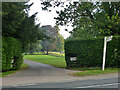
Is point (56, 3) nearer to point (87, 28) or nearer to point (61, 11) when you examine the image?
point (61, 11)

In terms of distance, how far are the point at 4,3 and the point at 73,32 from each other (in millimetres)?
9948

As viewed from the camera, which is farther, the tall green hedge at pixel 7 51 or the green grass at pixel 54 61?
the green grass at pixel 54 61

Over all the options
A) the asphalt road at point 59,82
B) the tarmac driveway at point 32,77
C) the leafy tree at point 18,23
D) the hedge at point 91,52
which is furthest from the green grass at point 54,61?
the asphalt road at point 59,82

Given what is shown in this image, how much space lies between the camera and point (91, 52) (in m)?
15.6

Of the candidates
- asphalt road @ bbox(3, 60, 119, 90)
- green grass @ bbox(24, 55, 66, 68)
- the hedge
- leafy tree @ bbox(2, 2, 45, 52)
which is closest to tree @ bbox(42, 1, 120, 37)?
the hedge

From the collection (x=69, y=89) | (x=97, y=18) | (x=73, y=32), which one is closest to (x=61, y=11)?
(x=73, y=32)

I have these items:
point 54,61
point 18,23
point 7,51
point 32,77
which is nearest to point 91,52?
point 32,77

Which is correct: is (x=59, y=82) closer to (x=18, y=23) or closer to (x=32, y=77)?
(x=32, y=77)

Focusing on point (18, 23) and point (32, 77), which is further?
point (18, 23)

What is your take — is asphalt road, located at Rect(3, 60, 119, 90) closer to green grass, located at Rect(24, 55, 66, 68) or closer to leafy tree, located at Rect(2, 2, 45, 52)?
leafy tree, located at Rect(2, 2, 45, 52)

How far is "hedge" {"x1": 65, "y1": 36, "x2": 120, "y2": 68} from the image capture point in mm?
15219

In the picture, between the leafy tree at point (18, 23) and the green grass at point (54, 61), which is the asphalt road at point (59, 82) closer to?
the leafy tree at point (18, 23)

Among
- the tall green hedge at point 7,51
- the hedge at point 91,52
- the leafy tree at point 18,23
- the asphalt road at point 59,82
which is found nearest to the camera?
the asphalt road at point 59,82

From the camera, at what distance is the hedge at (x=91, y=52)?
15.2 meters
